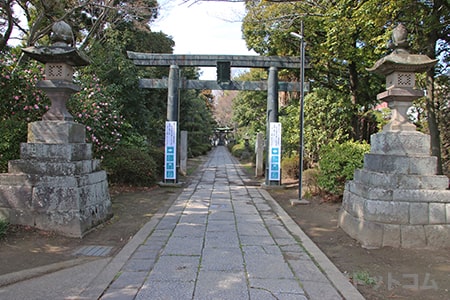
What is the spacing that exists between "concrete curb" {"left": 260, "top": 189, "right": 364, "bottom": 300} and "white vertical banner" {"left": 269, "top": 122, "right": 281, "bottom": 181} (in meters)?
4.18

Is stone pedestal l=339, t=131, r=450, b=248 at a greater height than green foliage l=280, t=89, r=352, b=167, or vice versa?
green foliage l=280, t=89, r=352, b=167

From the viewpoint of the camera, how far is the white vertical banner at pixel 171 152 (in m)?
10.6

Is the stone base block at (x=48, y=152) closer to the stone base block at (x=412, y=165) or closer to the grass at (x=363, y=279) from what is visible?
the grass at (x=363, y=279)

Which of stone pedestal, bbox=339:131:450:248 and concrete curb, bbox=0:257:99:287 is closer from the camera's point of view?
concrete curb, bbox=0:257:99:287

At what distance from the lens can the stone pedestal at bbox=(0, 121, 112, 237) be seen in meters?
4.84

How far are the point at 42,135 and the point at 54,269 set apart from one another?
2.53m

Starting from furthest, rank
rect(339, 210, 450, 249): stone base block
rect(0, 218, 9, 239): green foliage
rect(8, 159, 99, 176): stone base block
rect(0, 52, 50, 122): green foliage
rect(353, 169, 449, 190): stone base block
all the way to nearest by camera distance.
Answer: rect(0, 52, 50, 122): green foliage
rect(8, 159, 99, 176): stone base block
rect(353, 169, 449, 190): stone base block
rect(339, 210, 450, 249): stone base block
rect(0, 218, 9, 239): green foliage

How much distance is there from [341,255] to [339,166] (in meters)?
3.56

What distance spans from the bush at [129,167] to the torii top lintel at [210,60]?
318 centimetres

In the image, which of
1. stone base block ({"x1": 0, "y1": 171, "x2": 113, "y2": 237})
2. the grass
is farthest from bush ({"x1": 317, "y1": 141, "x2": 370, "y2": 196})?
stone base block ({"x1": 0, "y1": 171, "x2": 113, "y2": 237})

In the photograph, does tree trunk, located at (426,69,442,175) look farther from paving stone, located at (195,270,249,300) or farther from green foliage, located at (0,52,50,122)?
green foliage, located at (0,52,50,122)

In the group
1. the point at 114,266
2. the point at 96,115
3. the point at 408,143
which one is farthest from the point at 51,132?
the point at 408,143

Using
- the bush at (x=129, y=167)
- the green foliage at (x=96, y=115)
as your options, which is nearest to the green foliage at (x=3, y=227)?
the green foliage at (x=96, y=115)

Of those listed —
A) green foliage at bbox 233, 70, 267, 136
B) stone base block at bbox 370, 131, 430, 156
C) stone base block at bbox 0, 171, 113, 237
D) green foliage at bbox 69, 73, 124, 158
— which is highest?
green foliage at bbox 233, 70, 267, 136
